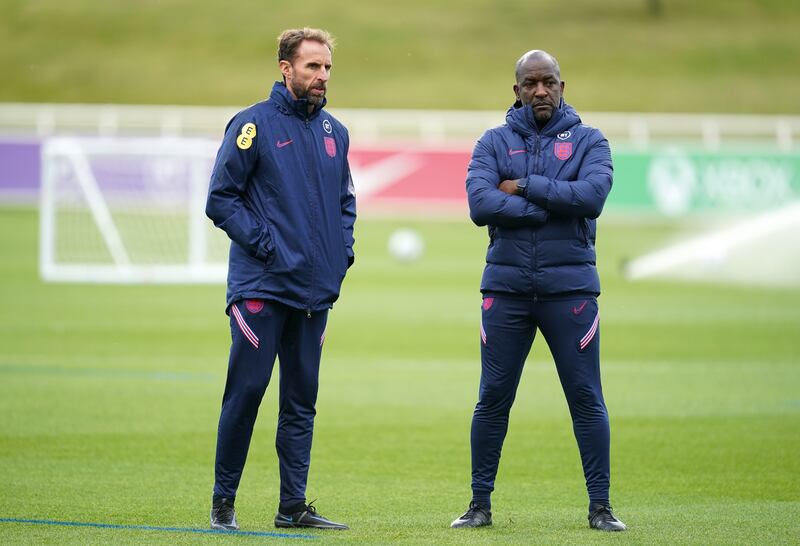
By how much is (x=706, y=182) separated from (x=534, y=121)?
24204 millimetres

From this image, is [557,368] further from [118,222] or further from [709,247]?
[709,247]

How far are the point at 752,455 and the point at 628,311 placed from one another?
9.33m

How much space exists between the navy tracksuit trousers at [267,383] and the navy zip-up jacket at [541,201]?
2.97 feet

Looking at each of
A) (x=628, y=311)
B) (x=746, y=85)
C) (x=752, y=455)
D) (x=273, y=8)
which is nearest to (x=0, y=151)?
(x=628, y=311)

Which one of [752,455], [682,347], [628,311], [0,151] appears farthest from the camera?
[0,151]

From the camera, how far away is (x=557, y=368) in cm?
696

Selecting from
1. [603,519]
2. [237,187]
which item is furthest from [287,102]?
[603,519]

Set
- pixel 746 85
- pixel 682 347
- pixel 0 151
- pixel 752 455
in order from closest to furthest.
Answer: pixel 752 455
pixel 682 347
pixel 0 151
pixel 746 85

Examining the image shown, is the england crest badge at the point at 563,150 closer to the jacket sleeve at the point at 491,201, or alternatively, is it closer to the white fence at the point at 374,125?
the jacket sleeve at the point at 491,201

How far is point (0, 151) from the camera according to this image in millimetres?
31609

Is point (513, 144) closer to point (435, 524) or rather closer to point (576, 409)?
point (576, 409)

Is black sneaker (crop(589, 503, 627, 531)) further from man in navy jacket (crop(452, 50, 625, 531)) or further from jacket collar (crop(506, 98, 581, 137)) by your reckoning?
jacket collar (crop(506, 98, 581, 137))

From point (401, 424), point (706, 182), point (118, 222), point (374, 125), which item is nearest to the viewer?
point (401, 424)

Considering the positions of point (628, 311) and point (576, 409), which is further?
point (628, 311)
